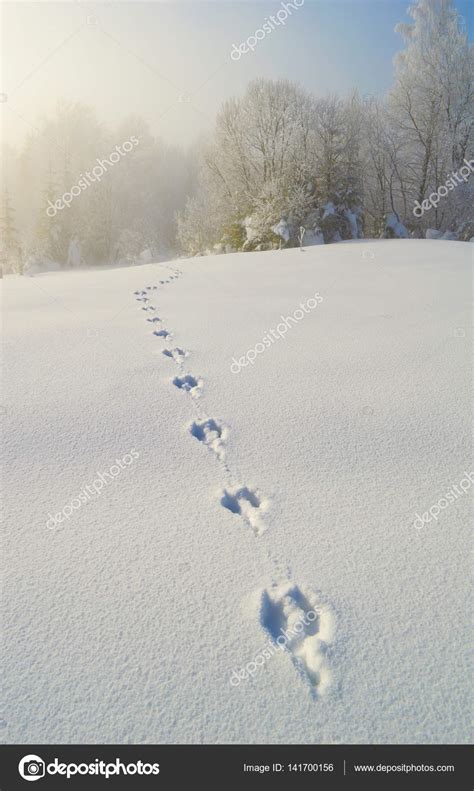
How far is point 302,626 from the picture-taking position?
1.46 m

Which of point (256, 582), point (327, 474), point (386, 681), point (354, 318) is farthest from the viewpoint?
point (354, 318)

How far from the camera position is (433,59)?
1600cm

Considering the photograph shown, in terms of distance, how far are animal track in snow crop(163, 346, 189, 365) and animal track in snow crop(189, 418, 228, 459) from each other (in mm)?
1089

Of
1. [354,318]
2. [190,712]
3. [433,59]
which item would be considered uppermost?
[433,59]

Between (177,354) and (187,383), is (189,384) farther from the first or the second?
(177,354)

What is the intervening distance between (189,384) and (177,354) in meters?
0.67
